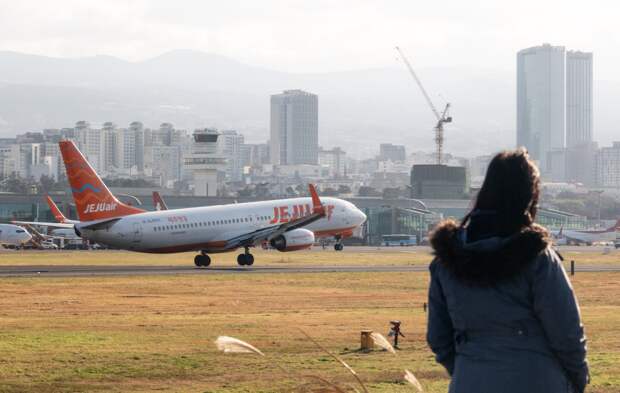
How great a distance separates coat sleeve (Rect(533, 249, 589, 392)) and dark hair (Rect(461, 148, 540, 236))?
38cm

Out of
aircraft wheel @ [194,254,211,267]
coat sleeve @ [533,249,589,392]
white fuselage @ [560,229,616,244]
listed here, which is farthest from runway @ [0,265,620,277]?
white fuselage @ [560,229,616,244]

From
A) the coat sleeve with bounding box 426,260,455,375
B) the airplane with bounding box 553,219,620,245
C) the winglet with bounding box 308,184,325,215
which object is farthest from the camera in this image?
the airplane with bounding box 553,219,620,245

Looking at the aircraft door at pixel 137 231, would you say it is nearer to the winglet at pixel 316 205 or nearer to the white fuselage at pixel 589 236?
the winglet at pixel 316 205

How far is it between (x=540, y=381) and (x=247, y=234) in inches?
2599

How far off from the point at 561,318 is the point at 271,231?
218 feet

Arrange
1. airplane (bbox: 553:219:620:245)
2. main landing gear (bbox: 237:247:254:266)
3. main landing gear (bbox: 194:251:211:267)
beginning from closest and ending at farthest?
main landing gear (bbox: 194:251:211:267), main landing gear (bbox: 237:247:254:266), airplane (bbox: 553:219:620:245)

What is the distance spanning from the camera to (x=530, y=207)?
8141 mm

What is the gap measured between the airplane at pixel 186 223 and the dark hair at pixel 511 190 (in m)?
60.3

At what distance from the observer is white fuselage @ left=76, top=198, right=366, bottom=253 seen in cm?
6994

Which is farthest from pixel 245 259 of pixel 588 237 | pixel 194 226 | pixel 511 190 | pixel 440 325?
pixel 588 237

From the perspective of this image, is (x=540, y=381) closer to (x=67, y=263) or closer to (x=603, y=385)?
(x=603, y=385)

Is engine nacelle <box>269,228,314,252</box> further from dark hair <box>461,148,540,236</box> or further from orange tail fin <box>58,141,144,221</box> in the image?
dark hair <box>461,148,540,236</box>

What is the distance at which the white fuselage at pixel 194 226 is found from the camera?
69.9 metres

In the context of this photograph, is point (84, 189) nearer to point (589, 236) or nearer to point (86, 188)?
point (86, 188)
